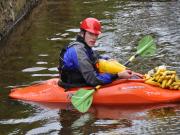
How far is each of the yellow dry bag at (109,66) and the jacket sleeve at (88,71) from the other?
0.52 feet

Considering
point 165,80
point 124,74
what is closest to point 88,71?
point 124,74

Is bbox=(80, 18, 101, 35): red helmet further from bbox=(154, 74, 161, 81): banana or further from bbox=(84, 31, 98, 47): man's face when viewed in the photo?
bbox=(154, 74, 161, 81): banana

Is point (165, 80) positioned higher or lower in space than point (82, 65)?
lower

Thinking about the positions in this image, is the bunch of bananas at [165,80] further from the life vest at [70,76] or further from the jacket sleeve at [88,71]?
the life vest at [70,76]

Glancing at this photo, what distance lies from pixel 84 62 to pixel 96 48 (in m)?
3.98

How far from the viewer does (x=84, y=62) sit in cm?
814

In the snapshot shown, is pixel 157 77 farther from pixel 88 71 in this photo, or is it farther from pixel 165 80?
Result: pixel 88 71

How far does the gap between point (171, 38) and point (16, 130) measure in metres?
6.11

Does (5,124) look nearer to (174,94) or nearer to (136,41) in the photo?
(174,94)

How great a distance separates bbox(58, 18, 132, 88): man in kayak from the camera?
811 centimetres

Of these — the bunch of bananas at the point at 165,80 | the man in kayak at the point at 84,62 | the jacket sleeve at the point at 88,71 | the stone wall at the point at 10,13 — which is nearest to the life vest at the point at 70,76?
the man in kayak at the point at 84,62

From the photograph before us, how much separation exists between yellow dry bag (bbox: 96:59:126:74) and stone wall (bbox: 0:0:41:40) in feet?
18.6

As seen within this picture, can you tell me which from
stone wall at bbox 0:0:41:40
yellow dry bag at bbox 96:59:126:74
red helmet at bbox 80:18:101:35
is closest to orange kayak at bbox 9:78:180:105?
yellow dry bag at bbox 96:59:126:74

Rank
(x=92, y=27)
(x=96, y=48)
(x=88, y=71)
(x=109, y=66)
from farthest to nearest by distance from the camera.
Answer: (x=96, y=48), (x=109, y=66), (x=88, y=71), (x=92, y=27)
